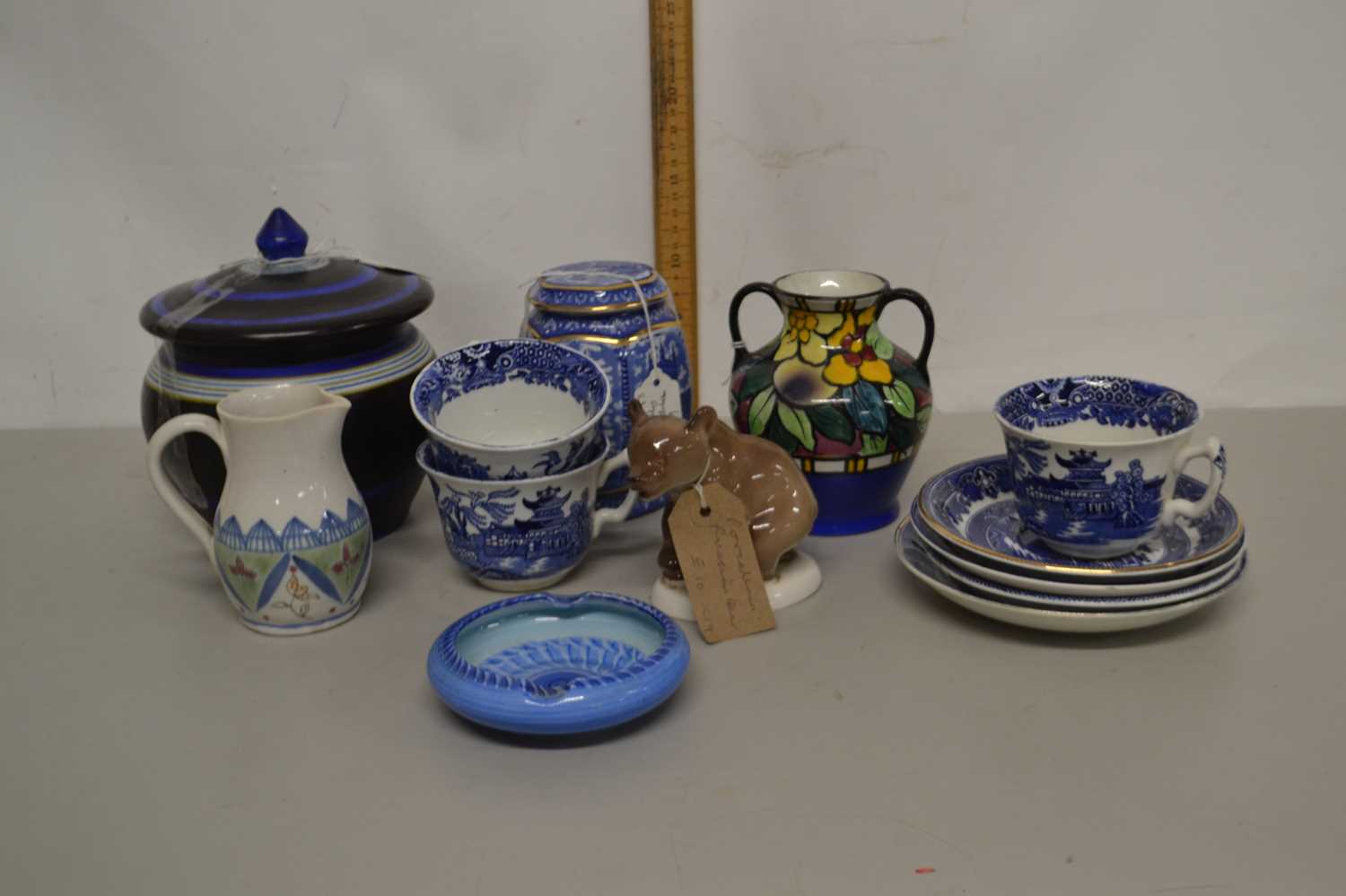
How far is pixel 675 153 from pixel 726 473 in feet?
2.69

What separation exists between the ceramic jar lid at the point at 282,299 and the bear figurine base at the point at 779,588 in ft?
1.45

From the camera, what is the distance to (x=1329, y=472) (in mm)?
1876

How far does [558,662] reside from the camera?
1.37 metres

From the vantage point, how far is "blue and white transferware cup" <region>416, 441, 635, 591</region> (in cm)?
148

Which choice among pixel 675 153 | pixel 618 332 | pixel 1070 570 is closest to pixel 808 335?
pixel 618 332

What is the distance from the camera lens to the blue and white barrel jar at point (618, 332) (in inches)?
65.0

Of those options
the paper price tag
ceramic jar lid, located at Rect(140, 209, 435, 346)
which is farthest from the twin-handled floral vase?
ceramic jar lid, located at Rect(140, 209, 435, 346)

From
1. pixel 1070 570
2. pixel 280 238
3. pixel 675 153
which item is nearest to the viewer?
pixel 1070 570

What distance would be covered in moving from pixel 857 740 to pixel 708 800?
6.5 inches

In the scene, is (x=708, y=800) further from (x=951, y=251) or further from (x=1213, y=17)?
(x=1213, y=17)

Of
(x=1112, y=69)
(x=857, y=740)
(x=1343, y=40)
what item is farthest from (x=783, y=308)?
(x=1343, y=40)

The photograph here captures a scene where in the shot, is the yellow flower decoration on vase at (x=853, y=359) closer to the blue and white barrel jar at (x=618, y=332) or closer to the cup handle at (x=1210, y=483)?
the blue and white barrel jar at (x=618, y=332)

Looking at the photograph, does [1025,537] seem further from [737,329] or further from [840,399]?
[737,329]

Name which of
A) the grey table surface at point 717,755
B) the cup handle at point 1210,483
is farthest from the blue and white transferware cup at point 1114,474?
the grey table surface at point 717,755
